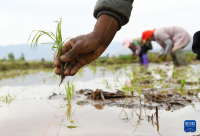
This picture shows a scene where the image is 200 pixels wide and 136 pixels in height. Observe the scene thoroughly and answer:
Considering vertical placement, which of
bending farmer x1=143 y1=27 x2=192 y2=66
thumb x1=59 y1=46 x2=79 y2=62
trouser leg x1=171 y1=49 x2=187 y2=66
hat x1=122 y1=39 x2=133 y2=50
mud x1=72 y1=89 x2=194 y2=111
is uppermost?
hat x1=122 y1=39 x2=133 y2=50

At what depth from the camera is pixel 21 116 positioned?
150 cm

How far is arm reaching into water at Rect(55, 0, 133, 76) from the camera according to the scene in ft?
4.99

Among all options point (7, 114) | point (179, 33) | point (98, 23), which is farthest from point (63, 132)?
point (179, 33)

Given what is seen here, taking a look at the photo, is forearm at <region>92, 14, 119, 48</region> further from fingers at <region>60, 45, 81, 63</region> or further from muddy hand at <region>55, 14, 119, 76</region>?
fingers at <region>60, 45, 81, 63</region>

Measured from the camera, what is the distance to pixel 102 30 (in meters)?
1.53

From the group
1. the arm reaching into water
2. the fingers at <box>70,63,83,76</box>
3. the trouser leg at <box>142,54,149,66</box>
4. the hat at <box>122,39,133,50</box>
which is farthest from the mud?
the hat at <box>122,39,133,50</box>

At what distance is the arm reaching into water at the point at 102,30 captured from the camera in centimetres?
152

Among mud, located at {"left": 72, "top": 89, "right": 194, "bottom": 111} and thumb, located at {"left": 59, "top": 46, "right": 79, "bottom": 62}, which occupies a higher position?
thumb, located at {"left": 59, "top": 46, "right": 79, "bottom": 62}

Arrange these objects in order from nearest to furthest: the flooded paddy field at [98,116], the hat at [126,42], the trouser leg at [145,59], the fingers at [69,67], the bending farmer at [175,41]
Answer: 1. the flooded paddy field at [98,116]
2. the fingers at [69,67]
3. the bending farmer at [175,41]
4. the trouser leg at [145,59]
5. the hat at [126,42]

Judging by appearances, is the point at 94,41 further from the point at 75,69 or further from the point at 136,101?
the point at 136,101

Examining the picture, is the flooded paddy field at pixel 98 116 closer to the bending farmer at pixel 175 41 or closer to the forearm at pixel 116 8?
the forearm at pixel 116 8

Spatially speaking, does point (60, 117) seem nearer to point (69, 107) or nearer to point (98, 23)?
point (69, 107)

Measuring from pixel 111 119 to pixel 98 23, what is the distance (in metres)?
0.66

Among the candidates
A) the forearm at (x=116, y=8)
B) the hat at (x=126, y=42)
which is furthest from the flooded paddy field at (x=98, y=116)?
the hat at (x=126, y=42)
